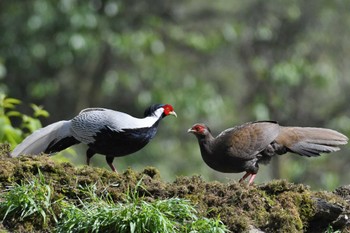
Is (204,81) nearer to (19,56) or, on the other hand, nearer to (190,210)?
(19,56)

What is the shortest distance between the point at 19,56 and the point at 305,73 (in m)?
6.64

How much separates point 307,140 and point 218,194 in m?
2.08

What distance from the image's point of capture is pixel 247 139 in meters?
8.83

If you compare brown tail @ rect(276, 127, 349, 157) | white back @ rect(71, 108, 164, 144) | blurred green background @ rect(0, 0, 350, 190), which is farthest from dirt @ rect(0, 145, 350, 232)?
blurred green background @ rect(0, 0, 350, 190)

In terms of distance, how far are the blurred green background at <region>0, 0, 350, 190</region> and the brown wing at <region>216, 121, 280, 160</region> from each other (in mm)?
11807

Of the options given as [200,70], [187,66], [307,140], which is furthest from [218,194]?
[200,70]

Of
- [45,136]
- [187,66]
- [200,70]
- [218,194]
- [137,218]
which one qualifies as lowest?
[137,218]

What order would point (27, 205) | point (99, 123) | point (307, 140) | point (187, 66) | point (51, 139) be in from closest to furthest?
point (27, 205) < point (99, 123) < point (51, 139) < point (307, 140) < point (187, 66)

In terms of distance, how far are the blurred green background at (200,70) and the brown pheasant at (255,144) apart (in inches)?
464

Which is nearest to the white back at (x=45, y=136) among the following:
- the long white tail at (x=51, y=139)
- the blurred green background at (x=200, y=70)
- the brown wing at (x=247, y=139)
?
the long white tail at (x=51, y=139)

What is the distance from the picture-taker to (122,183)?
23.7 ft

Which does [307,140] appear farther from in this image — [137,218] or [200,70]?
[200,70]

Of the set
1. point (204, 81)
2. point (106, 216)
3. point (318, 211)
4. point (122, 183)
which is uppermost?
point (204, 81)

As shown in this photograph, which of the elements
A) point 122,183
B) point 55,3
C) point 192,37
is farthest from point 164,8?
point 122,183
